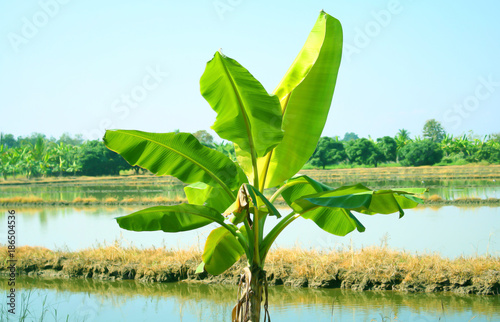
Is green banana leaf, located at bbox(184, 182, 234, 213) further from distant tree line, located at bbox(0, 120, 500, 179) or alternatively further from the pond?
distant tree line, located at bbox(0, 120, 500, 179)

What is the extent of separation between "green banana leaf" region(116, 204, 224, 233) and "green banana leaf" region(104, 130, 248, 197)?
22 cm

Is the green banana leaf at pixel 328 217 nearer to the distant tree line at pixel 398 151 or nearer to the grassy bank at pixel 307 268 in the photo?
the grassy bank at pixel 307 268

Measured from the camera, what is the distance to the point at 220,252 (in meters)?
3.34

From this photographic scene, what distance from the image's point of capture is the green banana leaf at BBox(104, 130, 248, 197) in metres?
2.83

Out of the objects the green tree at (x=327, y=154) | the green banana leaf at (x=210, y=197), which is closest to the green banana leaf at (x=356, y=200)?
the green banana leaf at (x=210, y=197)

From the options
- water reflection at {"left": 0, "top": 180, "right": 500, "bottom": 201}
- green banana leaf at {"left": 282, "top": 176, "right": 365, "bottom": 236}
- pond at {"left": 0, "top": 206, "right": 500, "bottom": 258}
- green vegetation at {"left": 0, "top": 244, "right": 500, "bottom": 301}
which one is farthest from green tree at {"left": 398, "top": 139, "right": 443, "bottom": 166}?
green banana leaf at {"left": 282, "top": 176, "right": 365, "bottom": 236}

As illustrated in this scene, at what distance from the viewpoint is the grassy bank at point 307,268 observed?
554cm

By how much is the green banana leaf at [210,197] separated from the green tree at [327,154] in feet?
125

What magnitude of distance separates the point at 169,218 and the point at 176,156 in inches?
16.2

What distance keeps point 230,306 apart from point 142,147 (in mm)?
3059

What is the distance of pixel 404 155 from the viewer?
39.1 metres

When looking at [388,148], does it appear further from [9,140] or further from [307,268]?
[9,140]

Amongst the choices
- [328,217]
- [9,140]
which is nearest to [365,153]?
[328,217]

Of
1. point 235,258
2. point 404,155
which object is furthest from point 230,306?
point 404,155
